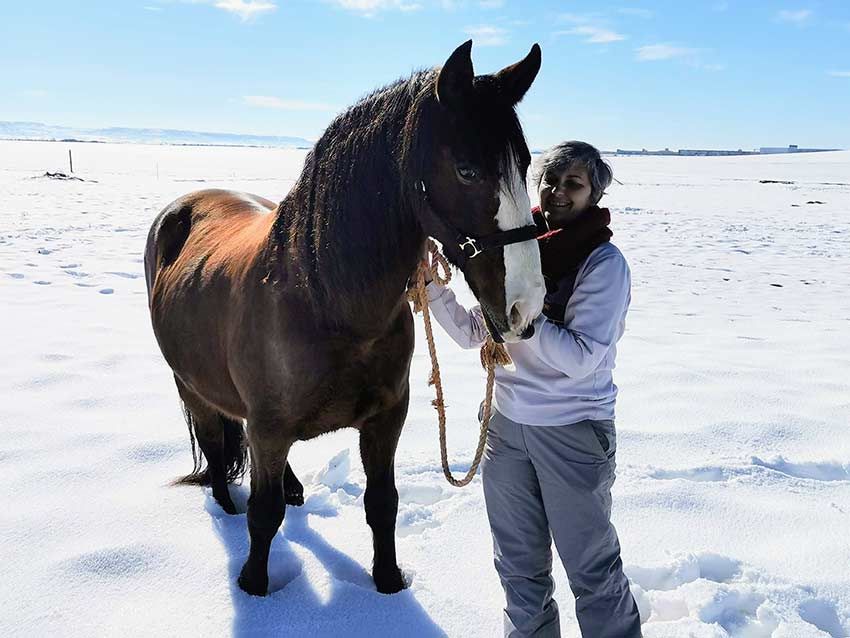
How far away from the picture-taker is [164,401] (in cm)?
404

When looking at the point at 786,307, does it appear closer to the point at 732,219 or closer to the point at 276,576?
the point at 276,576

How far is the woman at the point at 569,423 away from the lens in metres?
1.80

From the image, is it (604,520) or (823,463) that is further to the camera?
(823,463)

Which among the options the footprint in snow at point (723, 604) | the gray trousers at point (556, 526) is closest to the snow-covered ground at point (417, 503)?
the footprint in snow at point (723, 604)

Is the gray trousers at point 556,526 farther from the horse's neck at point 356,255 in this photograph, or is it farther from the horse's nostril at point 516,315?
the horse's neck at point 356,255

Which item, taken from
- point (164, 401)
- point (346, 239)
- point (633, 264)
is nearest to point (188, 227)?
point (164, 401)

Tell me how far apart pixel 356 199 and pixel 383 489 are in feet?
3.91

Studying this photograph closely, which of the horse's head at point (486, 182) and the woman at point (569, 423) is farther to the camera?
the woman at point (569, 423)

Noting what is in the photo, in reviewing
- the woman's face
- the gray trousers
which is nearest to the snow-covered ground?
the gray trousers

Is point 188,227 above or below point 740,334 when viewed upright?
above

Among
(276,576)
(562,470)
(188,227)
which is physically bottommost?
(276,576)

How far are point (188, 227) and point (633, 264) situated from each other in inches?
284

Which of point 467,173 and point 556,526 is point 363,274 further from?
point 556,526

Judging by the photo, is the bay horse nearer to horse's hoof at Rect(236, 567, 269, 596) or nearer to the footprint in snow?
horse's hoof at Rect(236, 567, 269, 596)
